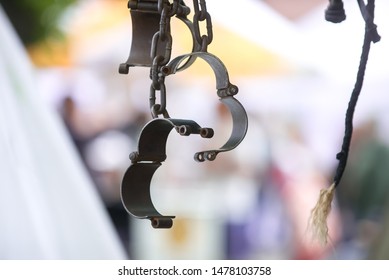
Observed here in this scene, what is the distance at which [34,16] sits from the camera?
8.59ft

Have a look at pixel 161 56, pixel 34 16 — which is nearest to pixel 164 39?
pixel 161 56

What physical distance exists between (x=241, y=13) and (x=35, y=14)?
589 millimetres

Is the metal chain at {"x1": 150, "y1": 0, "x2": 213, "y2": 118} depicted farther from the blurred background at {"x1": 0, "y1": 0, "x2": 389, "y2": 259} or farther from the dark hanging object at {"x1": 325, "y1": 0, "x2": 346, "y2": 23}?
the blurred background at {"x1": 0, "y1": 0, "x2": 389, "y2": 259}

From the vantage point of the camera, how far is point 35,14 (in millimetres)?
2613

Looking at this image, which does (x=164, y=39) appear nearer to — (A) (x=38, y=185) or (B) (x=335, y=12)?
(B) (x=335, y=12)

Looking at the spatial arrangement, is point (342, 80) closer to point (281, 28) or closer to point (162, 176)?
point (281, 28)

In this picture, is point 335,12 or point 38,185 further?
point 38,185

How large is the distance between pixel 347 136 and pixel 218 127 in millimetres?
1658

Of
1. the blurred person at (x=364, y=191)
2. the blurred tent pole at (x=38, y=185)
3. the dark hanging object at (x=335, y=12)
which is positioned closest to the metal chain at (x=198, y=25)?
the dark hanging object at (x=335, y=12)

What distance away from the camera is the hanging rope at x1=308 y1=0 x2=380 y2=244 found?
83 centimetres

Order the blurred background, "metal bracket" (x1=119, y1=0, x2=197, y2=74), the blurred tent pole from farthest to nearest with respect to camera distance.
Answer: the blurred background, the blurred tent pole, "metal bracket" (x1=119, y1=0, x2=197, y2=74)

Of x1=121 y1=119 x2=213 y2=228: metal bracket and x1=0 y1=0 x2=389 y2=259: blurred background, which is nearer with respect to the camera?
x1=121 y1=119 x2=213 y2=228: metal bracket

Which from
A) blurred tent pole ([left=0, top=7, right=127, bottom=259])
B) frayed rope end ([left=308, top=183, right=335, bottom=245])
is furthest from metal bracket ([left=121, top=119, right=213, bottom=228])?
blurred tent pole ([left=0, top=7, right=127, bottom=259])

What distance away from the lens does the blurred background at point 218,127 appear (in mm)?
2506
